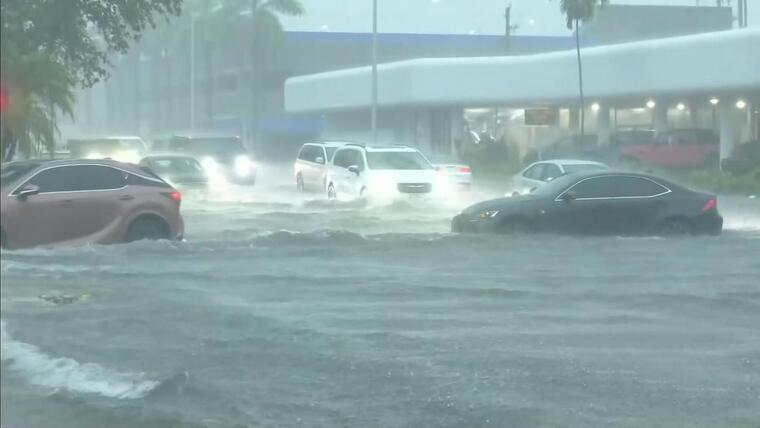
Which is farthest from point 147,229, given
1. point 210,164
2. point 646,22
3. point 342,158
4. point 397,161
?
point 646,22

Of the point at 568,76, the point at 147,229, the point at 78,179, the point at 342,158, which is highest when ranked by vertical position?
the point at 568,76

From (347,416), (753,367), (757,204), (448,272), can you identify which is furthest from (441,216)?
(347,416)

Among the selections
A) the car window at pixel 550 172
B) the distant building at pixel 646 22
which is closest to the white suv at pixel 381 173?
the car window at pixel 550 172

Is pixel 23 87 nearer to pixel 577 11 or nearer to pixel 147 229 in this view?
pixel 147 229

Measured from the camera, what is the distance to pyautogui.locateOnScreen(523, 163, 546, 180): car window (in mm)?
31391

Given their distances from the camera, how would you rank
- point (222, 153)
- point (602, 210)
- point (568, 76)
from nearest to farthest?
1. point (602, 210)
2. point (222, 153)
3. point (568, 76)

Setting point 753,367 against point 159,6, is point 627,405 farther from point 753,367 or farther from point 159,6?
point 159,6

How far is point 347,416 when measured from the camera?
844 centimetres

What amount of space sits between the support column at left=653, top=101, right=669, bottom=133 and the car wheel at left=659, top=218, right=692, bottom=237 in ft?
107

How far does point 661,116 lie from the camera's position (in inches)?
2183

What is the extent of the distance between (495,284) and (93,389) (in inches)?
382

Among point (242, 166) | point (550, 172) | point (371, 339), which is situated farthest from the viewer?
point (242, 166)

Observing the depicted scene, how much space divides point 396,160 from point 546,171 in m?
4.40

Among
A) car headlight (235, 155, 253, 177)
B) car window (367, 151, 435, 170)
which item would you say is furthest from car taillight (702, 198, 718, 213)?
car headlight (235, 155, 253, 177)
